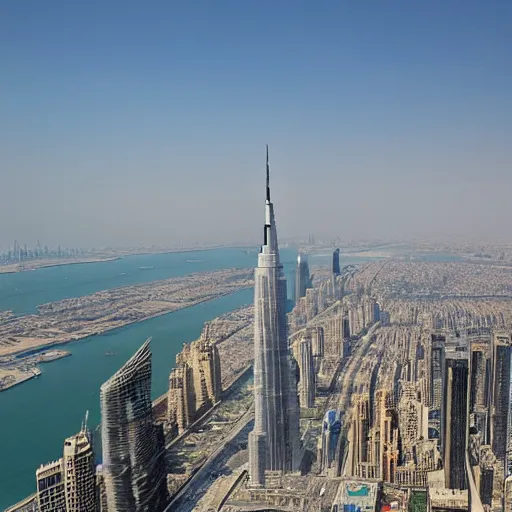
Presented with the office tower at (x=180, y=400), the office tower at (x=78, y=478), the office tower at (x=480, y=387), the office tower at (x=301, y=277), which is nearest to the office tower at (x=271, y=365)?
the office tower at (x=180, y=400)

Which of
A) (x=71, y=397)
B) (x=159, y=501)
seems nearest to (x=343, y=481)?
(x=159, y=501)

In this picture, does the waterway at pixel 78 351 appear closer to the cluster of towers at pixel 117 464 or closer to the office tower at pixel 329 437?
the cluster of towers at pixel 117 464

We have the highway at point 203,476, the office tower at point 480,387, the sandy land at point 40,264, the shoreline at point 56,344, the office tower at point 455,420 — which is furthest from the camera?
the sandy land at point 40,264

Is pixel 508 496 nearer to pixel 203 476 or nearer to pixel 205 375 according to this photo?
pixel 203 476

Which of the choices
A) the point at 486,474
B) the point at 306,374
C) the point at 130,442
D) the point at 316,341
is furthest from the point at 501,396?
the point at 130,442

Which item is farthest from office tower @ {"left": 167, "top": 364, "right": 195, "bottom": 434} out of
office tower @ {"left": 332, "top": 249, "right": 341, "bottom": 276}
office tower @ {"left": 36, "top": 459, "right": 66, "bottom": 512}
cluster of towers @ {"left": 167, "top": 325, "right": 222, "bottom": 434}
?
office tower @ {"left": 332, "top": 249, "right": 341, "bottom": 276}

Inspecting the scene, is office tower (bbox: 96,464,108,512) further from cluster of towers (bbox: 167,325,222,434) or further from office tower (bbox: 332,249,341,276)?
office tower (bbox: 332,249,341,276)
